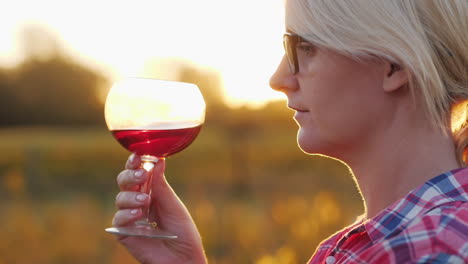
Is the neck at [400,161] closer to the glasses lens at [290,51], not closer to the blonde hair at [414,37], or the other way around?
the blonde hair at [414,37]

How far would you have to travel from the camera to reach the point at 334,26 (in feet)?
6.45

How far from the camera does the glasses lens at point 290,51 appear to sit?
2088 millimetres

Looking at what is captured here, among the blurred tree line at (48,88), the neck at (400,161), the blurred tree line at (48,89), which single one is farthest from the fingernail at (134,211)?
the blurred tree line at (48,89)

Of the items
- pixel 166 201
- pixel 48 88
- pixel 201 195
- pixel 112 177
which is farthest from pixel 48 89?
pixel 166 201

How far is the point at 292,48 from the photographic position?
6.84 ft

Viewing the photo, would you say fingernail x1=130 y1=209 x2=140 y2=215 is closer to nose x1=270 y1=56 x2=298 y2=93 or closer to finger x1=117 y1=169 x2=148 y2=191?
finger x1=117 y1=169 x2=148 y2=191

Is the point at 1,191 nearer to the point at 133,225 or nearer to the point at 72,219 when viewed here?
the point at 72,219

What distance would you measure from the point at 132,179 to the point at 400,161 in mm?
810

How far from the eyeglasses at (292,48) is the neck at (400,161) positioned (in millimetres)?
295

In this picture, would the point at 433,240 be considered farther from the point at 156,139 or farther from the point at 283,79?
the point at 156,139

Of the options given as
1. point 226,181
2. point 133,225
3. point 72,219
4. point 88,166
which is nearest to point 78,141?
point 88,166

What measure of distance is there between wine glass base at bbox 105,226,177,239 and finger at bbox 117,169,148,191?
0.12 meters

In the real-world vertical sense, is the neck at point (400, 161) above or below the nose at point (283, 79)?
below

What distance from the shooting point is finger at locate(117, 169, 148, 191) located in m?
2.27
